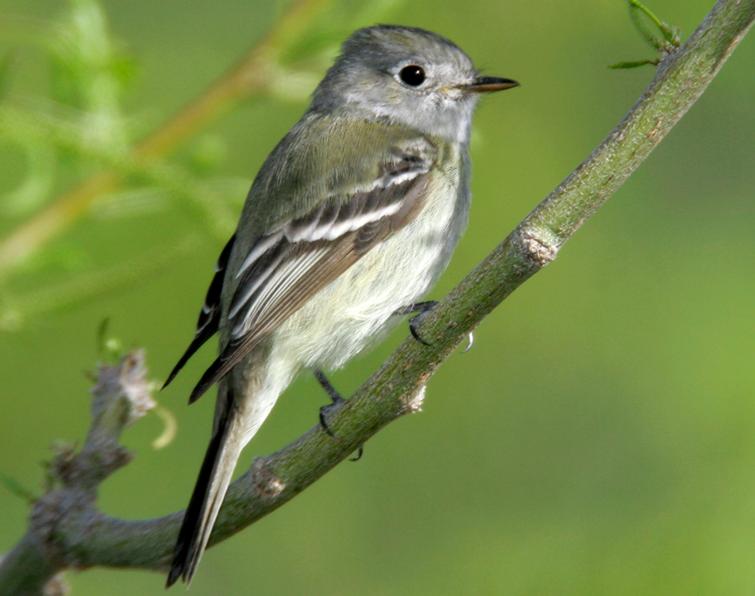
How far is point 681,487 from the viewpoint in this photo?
9.71 feet

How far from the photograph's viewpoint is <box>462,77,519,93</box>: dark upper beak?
3576 mm

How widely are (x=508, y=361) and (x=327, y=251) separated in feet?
2.30

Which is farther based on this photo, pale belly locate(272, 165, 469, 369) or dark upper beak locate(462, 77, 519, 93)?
dark upper beak locate(462, 77, 519, 93)

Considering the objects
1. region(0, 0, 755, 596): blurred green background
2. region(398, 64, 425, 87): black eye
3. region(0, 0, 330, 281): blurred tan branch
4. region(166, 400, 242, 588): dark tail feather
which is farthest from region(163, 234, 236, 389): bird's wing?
region(398, 64, 425, 87): black eye

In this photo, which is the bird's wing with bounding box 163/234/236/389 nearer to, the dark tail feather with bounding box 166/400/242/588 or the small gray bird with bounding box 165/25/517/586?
the small gray bird with bounding box 165/25/517/586

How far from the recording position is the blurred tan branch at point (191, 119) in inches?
97.0

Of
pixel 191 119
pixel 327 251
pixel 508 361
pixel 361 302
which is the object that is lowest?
pixel 508 361

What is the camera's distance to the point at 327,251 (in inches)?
129

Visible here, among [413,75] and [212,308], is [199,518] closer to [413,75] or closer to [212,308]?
[212,308]

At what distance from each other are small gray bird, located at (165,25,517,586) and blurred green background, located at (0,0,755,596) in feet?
0.77

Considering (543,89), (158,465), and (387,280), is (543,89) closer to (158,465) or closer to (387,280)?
(387,280)

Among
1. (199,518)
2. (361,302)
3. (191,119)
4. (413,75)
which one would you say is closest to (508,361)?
(361,302)

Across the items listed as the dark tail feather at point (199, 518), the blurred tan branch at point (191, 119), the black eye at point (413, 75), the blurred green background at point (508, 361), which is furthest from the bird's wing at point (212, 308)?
the black eye at point (413, 75)

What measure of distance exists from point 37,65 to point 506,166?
1.63 m
